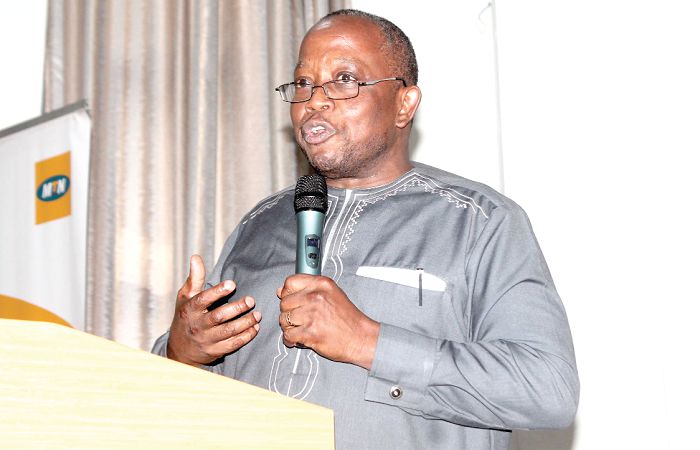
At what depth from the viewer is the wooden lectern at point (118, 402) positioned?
104 cm

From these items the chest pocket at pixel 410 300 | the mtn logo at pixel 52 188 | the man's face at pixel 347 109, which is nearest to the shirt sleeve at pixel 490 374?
the chest pocket at pixel 410 300

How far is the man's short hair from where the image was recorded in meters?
2.25

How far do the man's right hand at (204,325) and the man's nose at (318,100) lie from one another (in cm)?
47

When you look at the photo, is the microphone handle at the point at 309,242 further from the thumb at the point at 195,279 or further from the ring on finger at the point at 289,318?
the thumb at the point at 195,279

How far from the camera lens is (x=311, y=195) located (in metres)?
1.90

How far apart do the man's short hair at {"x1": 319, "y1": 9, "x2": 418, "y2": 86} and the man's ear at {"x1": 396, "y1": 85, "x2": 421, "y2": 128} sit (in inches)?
0.9

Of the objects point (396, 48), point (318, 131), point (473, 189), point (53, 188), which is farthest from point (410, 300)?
point (53, 188)

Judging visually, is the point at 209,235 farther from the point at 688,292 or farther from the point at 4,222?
the point at 688,292

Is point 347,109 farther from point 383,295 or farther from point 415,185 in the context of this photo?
point 383,295

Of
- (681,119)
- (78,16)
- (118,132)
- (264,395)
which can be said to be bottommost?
(264,395)

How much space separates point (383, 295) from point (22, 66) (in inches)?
120

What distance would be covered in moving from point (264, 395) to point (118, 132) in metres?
2.87

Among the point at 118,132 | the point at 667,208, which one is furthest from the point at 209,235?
the point at 667,208

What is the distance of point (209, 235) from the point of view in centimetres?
375
